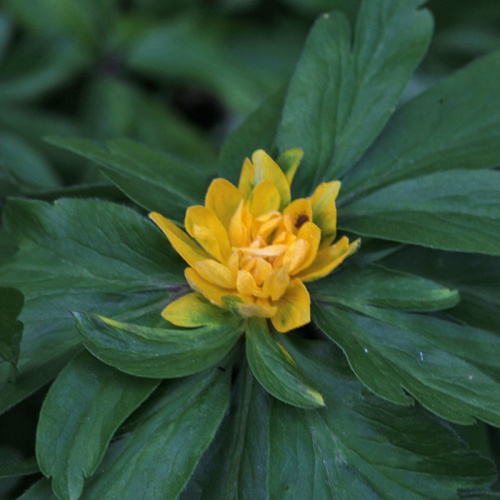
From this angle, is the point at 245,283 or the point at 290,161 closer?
the point at 245,283

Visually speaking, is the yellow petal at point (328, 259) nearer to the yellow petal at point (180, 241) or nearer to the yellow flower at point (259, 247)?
the yellow flower at point (259, 247)

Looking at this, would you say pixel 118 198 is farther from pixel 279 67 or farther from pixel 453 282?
pixel 279 67

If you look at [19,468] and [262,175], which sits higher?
[262,175]

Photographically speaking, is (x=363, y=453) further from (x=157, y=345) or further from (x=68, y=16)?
(x=68, y=16)

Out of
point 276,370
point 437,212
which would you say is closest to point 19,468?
point 276,370

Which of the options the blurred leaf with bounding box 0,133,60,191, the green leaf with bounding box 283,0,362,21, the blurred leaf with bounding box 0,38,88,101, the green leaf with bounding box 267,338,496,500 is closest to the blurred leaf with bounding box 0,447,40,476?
the green leaf with bounding box 267,338,496,500

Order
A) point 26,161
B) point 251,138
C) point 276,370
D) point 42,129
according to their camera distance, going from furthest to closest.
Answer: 1. point 42,129
2. point 26,161
3. point 251,138
4. point 276,370
